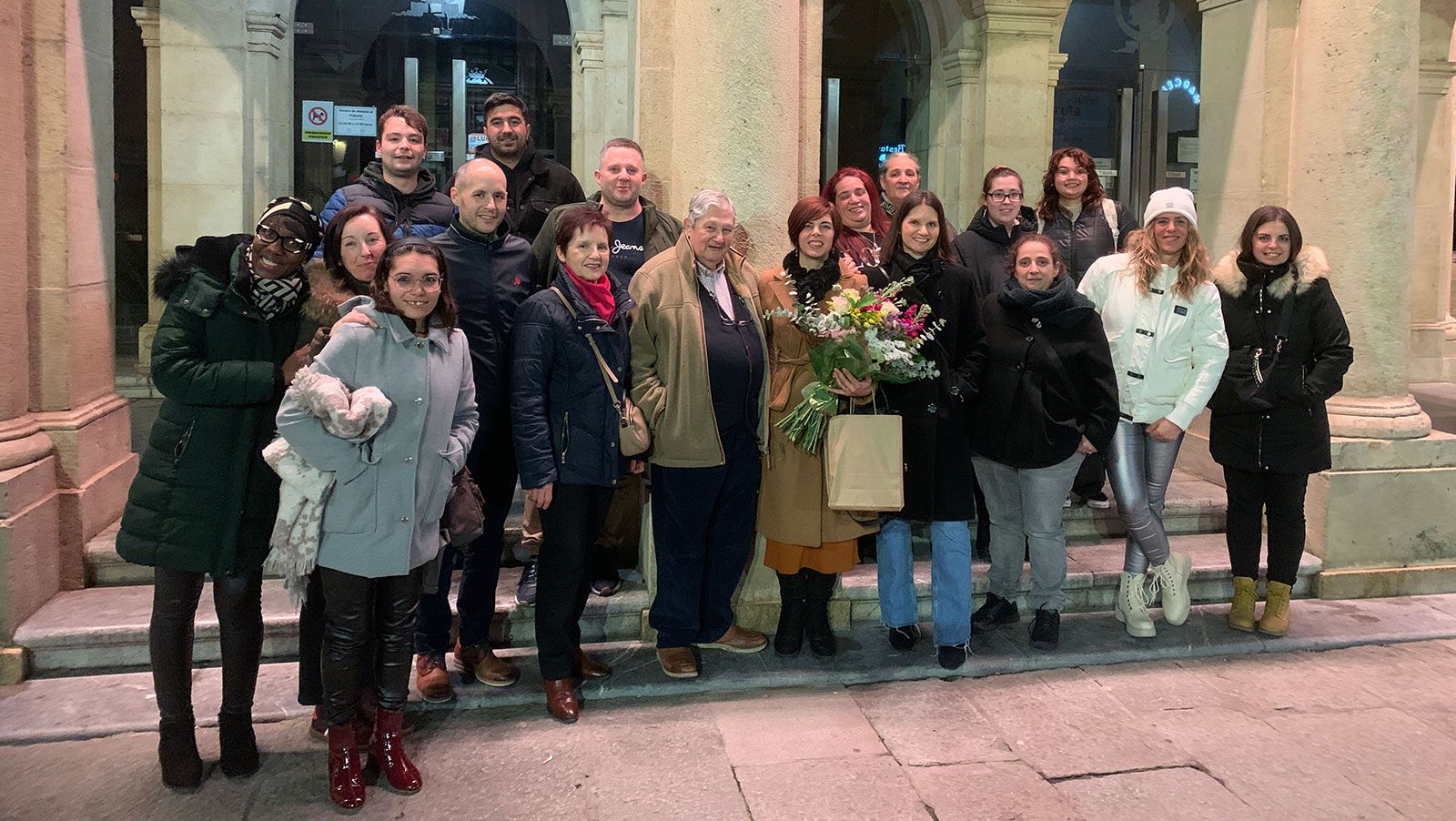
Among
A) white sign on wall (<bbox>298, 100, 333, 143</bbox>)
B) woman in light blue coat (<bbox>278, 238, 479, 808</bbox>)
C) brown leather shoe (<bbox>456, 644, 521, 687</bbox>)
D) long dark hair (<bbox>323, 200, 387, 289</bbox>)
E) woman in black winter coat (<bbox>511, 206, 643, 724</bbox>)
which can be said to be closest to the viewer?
woman in light blue coat (<bbox>278, 238, 479, 808</bbox>)

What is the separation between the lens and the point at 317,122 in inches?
401

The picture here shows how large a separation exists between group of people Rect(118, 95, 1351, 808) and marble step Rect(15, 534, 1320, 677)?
0.81 feet

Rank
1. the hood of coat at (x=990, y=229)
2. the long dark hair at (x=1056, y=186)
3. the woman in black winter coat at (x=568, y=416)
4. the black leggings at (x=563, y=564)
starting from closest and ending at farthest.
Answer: the woman in black winter coat at (x=568, y=416) → the black leggings at (x=563, y=564) → the hood of coat at (x=990, y=229) → the long dark hair at (x=1056, y=186)

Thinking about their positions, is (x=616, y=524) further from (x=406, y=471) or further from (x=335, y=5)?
(x=335, y=5)

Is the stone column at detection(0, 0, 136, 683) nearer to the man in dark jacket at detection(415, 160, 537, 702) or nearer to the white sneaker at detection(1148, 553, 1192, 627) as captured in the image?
the man in dark jacket at detection(415, 160, 537, 702)

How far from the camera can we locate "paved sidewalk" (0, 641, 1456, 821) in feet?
11.5

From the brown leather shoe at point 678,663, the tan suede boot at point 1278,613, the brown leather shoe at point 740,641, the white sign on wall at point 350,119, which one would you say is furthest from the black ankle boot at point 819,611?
the white sign on wall at point 350,119

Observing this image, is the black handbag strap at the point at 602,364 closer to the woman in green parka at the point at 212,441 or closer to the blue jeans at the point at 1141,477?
the woman in green parka at the point at 212,441

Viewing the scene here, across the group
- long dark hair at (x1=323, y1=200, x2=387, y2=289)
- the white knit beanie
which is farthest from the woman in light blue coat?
the white knit beanie

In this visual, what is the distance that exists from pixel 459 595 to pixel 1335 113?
479cm

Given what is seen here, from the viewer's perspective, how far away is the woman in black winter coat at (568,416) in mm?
3939

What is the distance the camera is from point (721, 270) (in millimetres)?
4344

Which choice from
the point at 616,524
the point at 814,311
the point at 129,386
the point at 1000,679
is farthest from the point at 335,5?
the point at 1000,679

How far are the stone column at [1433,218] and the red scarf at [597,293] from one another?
10.7 metres
